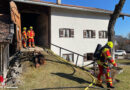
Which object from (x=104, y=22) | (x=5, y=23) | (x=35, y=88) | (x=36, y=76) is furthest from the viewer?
(x=104, y=22)

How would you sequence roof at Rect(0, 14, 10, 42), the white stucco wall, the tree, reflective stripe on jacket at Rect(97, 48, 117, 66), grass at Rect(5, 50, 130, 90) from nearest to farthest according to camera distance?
reflective stripe on jacket at Rect(97, 48, 117, 66), grass at Rect(5, 50, 130, 90), roof at Rect(0, 14, 10, 42), the tree, the white stucco wall

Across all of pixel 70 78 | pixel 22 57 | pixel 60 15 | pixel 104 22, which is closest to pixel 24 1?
pixel 60 15

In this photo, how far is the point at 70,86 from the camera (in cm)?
622

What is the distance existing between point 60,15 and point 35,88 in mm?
8690

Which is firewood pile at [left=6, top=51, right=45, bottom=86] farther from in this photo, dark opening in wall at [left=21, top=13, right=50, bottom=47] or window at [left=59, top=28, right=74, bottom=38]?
window at [left=59, top=28, right=74, bottom=38]

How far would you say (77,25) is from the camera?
1402 cm

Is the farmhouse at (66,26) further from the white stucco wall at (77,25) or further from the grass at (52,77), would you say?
the grass at (52,77)

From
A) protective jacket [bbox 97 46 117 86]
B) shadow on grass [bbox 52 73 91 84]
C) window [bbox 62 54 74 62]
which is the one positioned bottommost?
shadow on grass [bbox 52 73 91 84]

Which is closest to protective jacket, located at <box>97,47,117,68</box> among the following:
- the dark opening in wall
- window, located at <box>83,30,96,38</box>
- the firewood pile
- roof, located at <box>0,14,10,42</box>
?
the firewood pile

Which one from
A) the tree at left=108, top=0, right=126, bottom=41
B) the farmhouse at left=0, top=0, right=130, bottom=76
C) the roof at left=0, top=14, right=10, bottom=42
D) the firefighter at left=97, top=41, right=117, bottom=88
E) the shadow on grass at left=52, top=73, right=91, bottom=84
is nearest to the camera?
the firefighter at left=97, top=41, right=117, bottom=88

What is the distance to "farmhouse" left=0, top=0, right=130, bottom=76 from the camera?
1193cm

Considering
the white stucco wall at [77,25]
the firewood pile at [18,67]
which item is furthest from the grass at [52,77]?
the white stucco wall at [77,25]

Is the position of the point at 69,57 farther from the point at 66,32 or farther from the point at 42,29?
the point at 42,29

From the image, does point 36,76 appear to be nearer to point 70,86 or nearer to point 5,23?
point 70,86
